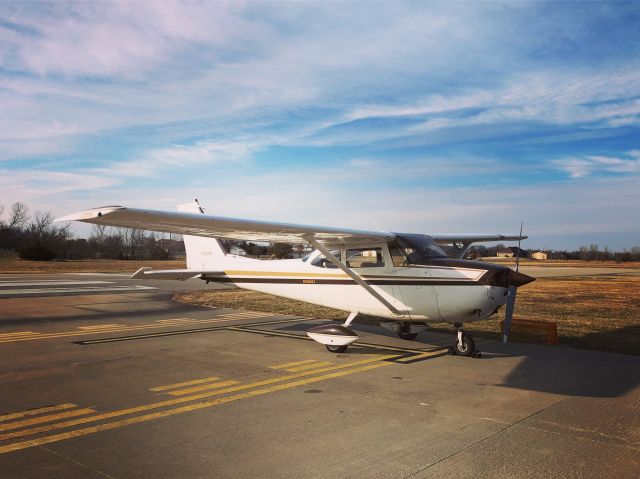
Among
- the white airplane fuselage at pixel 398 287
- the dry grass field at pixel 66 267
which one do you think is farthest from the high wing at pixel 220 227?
the dry grass field at pixel 66 267

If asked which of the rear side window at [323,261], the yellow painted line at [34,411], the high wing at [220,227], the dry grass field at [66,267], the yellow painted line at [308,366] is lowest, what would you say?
the yellow painted line at [308,366]

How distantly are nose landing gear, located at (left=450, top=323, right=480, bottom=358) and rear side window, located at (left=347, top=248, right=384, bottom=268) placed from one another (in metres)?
1.88

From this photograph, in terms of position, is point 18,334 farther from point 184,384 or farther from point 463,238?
point 463,238

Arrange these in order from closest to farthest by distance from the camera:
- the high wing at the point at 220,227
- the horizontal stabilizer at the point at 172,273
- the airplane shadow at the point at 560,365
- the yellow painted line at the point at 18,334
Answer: the high wing at the point at 220,227 < the airplane shadow at the point at 560,365 < the yellow painted line at the point at 18,334 < the horizontal stabilizer at the point at 172,273

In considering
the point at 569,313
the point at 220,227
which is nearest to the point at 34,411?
the point at 220,227

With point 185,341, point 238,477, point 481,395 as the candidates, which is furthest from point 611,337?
point 238,477

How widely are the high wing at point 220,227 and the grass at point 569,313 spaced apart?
430 centimetres

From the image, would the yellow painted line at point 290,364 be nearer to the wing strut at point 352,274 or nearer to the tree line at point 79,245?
the wing strut at point 352,274

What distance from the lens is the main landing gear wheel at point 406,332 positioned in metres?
10.6

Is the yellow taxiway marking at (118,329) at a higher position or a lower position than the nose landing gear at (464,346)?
lower

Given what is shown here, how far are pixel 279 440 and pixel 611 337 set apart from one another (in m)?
9.53

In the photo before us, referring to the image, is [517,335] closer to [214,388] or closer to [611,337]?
[611,337]

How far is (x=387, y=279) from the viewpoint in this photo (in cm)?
942

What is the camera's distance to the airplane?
8156mm
